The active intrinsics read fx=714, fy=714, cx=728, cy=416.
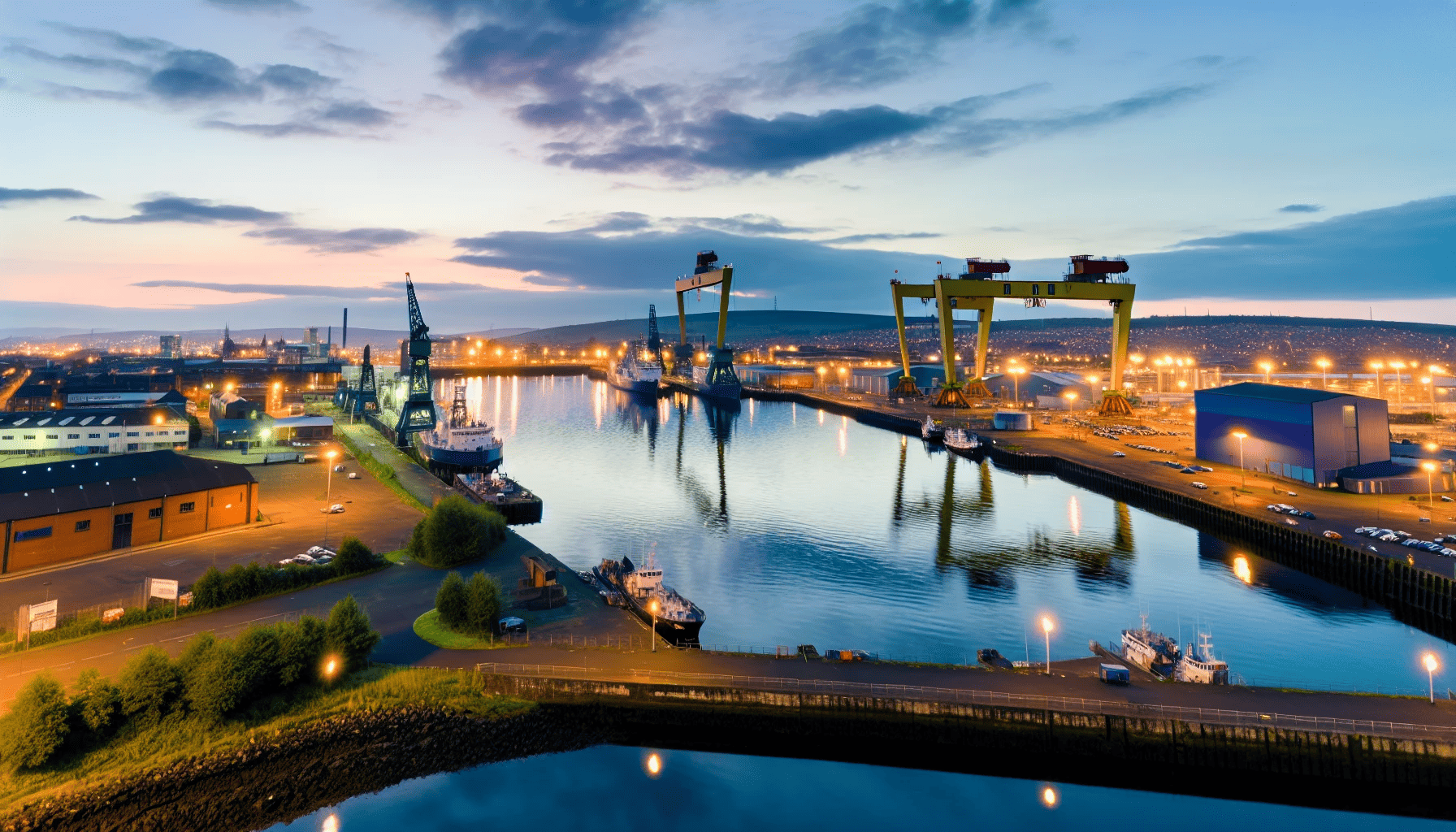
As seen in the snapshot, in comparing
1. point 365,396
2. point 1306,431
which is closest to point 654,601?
point 1306,431

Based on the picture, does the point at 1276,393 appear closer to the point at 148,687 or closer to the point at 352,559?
the point at 352,559

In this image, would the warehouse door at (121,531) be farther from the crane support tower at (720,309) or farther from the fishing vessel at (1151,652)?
the crane support tower at (720,309)

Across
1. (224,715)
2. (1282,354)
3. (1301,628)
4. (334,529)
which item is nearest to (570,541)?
(334,529)

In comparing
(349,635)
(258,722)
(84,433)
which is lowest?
(258,722)

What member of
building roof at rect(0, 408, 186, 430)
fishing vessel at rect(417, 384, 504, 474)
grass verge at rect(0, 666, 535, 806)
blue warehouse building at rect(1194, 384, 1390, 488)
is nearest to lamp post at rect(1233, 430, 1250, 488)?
blue warehouse building at rect(1194, 384, 1390, 488)

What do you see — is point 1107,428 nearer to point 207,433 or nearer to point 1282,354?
point 207,433

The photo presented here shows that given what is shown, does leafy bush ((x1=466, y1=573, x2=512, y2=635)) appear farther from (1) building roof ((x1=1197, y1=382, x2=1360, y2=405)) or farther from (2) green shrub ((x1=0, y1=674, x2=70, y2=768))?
(1) building roof ((x1=1197, y1=382, x2=1360, y2=405))

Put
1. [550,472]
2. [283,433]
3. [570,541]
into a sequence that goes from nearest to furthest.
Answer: [570,541] → [550,472] → [283,433]
